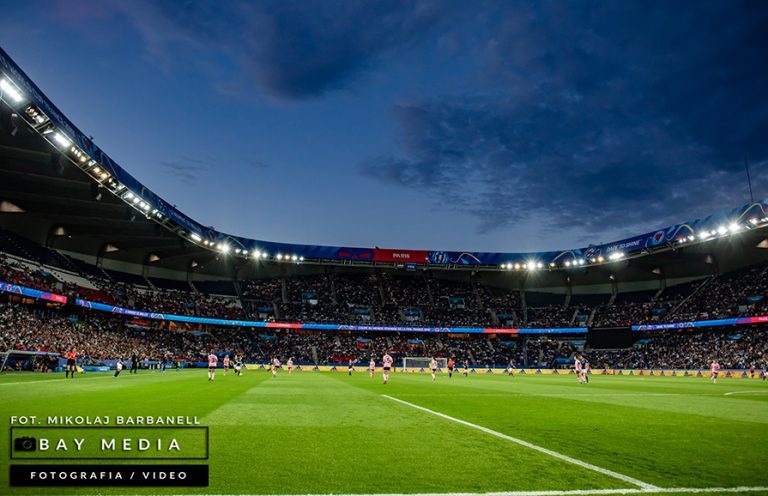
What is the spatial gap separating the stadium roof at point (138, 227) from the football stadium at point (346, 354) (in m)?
0.27

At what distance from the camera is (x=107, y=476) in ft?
17.0

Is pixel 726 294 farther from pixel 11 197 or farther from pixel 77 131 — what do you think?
pixel 11 197

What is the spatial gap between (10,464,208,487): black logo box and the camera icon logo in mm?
1098

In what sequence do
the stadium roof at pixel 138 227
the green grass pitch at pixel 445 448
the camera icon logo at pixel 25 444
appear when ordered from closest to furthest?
the green grass pitch at pixel 445 448, the camera icon logo at pixel 25 444, the stadium roof at pixel 138 227

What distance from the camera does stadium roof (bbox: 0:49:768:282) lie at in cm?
3047

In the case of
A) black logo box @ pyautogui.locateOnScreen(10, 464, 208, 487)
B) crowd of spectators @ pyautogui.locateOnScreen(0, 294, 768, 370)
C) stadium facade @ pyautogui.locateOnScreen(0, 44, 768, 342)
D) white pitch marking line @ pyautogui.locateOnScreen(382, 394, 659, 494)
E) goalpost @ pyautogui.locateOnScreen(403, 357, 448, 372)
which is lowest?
goalpost @ pyautogui.locateOnScreen(403, 357, 448, 372)

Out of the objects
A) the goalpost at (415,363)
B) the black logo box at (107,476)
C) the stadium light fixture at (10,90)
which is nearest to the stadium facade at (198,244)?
the stadium light fixture at (10,90)

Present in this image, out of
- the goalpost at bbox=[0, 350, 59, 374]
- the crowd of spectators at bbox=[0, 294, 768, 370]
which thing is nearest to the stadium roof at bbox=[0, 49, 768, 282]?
the crowd of spectators at bbox=[0, 294, 768, 370]

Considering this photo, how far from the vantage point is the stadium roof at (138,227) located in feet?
100.0

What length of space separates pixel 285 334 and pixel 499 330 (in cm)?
3329

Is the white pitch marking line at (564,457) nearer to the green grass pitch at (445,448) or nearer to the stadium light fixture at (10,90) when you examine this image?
the green grass pitch at (445,448)

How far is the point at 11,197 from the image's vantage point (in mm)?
43438

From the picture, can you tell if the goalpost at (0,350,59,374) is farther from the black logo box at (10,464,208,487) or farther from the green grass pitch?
the black logo box at (10,464,208,487)

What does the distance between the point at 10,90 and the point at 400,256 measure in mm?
57559
